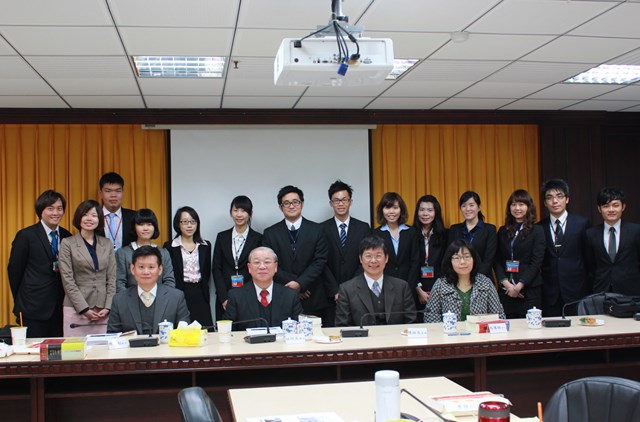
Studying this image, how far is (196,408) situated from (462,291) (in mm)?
2783

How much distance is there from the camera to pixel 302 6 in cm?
341

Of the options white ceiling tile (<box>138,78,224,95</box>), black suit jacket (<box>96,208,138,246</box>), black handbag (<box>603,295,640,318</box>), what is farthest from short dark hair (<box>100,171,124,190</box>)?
black handbag (<box>603,295,640,318</box>)

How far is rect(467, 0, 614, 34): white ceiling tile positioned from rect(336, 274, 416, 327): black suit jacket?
1741mm

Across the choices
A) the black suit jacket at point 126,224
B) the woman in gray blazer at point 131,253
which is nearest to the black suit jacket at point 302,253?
the woman in gray blazer at point 131,253

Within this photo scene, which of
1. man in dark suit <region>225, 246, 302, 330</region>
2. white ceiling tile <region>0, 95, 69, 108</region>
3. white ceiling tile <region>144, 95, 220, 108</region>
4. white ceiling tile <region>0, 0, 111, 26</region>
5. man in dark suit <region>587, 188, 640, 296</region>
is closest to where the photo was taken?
white ceiling tile <region>0, 0, 111, 26</region>

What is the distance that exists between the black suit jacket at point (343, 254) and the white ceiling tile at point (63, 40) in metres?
2.31

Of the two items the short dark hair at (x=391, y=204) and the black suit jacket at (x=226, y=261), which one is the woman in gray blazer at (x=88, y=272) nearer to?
the black suit jacket at (x=226, y=261)

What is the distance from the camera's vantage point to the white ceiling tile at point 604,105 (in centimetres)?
630

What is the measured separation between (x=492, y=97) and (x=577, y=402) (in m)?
4.27

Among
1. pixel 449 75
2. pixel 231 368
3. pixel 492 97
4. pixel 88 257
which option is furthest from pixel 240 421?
pixel 492 97

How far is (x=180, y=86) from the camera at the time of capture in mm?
5062

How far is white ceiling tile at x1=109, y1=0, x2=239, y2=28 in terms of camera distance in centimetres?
332

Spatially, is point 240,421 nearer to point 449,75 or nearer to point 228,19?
point 228,19

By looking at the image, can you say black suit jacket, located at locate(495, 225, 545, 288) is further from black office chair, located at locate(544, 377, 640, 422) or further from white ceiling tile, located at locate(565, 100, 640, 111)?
black office chair, located at locate(544, 377, 640, 422)
